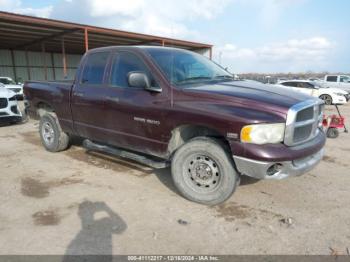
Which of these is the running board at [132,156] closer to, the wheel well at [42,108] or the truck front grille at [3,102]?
the wheel well at [42,108]

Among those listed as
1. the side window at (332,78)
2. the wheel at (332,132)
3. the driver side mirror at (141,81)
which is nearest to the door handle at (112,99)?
the driver side mirror at (141,81)

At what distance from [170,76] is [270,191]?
84.4 inches

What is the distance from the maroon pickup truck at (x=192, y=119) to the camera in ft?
11.2

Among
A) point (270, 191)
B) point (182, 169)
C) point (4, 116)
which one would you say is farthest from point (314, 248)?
point (4, 116)

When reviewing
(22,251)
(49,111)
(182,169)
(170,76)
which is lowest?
(22,251)

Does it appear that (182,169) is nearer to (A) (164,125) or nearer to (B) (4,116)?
(A) (164,125)

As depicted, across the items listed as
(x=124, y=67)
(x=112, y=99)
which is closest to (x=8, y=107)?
(x=112, y=99)

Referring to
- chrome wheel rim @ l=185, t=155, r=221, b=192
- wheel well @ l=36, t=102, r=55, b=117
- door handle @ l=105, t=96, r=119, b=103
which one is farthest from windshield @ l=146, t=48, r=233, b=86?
wheel well @ l=36, t=102, r=55, b=117

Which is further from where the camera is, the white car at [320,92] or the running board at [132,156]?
the white car at [320,92]

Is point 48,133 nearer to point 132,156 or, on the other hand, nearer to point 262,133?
point 132,156

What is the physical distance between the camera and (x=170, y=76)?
13.7 feet

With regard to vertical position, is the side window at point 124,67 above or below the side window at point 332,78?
above

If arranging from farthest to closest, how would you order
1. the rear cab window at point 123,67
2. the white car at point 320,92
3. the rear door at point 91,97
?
the white car at point 320,92 → the rear door at point 91,97 → the rear cab window at point 123,67

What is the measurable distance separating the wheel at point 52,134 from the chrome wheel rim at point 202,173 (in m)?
3.26
